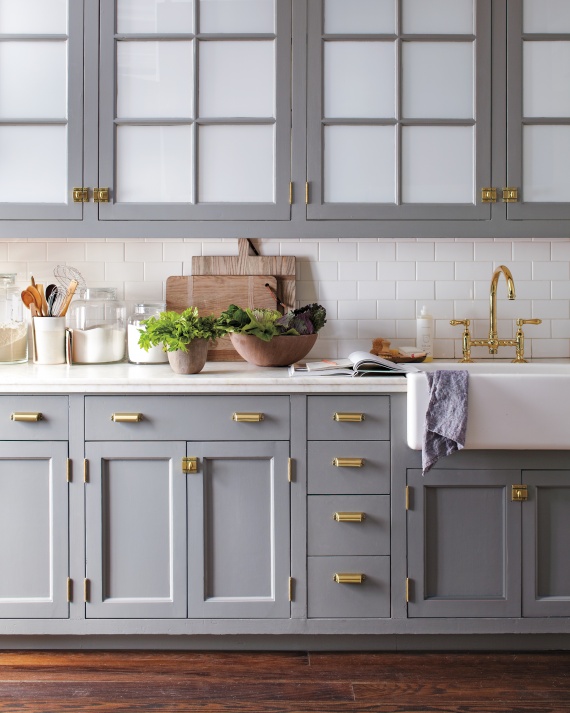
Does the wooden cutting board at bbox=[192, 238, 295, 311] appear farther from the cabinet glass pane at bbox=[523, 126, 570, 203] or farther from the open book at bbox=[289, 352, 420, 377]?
the cabinet glass pane at bbox=[523, 126, 570, 203]

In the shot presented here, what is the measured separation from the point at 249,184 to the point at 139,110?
1.63 feet

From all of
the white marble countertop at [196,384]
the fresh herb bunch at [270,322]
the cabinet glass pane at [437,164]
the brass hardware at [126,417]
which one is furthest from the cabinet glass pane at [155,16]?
the brass hardware at [126,417]

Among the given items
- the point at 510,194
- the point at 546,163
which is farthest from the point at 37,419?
the point at 546,163

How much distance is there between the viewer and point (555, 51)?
2.65 metres

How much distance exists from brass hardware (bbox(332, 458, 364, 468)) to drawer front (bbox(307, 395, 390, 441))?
70 millimetres

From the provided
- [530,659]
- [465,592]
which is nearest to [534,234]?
[465,592]

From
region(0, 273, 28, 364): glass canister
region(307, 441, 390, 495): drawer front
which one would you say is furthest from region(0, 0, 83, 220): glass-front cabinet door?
region(307, 441, 390, 495): drawer front

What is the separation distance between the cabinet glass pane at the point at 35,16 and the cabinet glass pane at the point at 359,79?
3.31 feet

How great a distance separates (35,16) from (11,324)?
3.84 ft

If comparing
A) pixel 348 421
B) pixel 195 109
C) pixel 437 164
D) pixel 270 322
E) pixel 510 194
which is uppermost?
pixel 195 109

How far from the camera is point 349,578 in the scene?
241cm

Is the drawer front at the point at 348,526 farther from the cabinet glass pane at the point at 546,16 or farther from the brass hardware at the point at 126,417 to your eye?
the cabinet glass pane at the point at 546,16

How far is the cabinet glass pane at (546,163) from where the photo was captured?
2.66 m

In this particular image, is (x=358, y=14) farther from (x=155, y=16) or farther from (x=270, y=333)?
(x=270, y=333)
